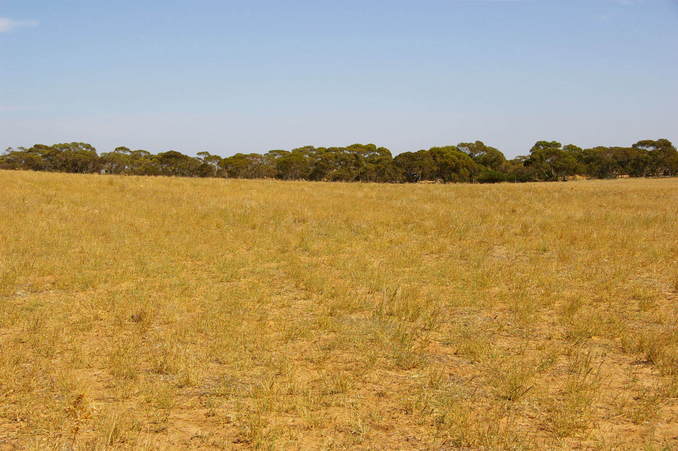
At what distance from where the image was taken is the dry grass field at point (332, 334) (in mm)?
4586

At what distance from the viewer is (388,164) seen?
6562 cm

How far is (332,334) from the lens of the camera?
709cm

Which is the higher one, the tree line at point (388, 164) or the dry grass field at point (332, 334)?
the tree line at point (388, 164)

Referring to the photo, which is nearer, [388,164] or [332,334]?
[332,334]

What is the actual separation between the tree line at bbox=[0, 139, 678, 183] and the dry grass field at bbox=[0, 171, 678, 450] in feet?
155

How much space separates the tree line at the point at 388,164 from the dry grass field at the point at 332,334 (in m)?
47.4

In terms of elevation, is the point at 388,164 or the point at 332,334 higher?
the point at 388,164

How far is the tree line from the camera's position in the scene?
5878 cm

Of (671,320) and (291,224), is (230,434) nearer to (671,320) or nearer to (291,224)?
(671,320)

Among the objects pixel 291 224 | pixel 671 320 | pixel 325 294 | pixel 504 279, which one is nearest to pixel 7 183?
pixel 291 224

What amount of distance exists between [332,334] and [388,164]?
5972cm

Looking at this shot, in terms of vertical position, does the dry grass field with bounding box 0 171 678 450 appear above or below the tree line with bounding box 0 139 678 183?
below

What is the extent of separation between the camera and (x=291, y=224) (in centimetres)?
1573

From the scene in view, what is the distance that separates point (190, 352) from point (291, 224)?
31.7 ft
